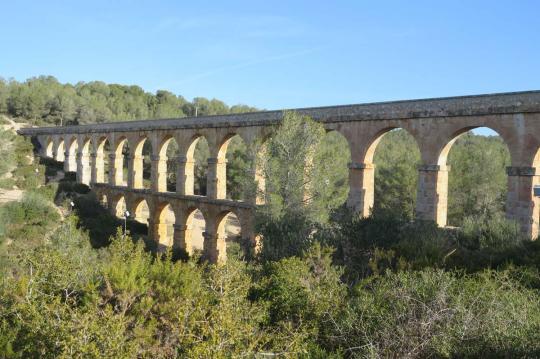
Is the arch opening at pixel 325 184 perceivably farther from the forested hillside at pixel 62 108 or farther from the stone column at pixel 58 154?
the forested hillside at pixel 62 108

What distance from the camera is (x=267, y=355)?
609 cm

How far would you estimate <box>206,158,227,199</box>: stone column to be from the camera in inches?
891

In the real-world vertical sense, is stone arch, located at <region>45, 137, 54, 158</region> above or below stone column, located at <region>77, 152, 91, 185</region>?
above

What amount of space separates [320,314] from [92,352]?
388 cm

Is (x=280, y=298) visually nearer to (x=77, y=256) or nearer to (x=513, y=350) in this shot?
(x=513, y=350)

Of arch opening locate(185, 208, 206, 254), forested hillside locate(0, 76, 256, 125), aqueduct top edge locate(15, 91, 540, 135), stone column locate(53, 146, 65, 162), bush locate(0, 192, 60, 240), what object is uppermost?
forested hillside locate(0, 76, 256, 125)

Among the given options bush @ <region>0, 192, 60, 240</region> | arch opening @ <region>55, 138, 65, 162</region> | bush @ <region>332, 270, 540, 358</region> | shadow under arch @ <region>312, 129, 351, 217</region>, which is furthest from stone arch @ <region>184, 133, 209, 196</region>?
bush @ <region>332, 270, 540, 358</region>

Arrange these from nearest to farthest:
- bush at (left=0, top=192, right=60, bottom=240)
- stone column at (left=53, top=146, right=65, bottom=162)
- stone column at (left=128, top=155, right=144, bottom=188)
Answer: bush at (left=0, top=192, right=60, bottom=240) → stone column at (left=128, top=155, right=144, bottom=188) → stone column at (left=53, top=146, right=65, bottom=162)

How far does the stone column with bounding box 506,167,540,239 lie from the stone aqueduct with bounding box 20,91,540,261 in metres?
0.02

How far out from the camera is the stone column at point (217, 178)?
22.6 metres

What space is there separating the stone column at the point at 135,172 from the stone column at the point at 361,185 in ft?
49.5

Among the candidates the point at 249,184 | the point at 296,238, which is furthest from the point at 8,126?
the point at 296,238

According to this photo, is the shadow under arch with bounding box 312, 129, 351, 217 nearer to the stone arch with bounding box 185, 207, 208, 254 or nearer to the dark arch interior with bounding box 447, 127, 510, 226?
the stone arch with bounding box 185, 207, 208, 254

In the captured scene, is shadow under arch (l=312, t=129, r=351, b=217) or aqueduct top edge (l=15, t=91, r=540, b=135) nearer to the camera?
aqueduct top edge (l=15, t=91, r=540, b=135)
